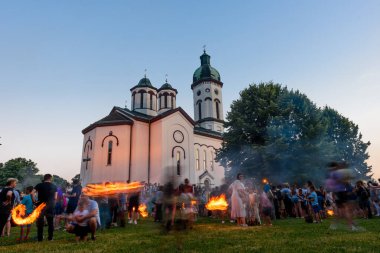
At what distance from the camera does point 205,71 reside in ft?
176

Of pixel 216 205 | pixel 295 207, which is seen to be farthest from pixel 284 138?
pixel 216 205

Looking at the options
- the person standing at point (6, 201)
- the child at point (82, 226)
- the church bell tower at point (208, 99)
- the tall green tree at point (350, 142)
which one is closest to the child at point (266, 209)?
the child at point (82, 226)

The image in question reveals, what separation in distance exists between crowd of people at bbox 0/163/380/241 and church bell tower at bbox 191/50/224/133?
29967mm

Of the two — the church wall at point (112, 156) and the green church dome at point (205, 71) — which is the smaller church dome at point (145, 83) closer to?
the green church dome at point (205, 71)

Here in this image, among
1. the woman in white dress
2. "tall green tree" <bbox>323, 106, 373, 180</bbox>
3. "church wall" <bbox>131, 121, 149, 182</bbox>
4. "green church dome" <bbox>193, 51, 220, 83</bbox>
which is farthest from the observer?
"green church dome" <bbox>193, 51, 220, 83</bbox>

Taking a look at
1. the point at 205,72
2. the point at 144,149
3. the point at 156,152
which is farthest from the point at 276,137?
the point at 205,72

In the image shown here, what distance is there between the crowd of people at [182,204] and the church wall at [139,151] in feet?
48.0

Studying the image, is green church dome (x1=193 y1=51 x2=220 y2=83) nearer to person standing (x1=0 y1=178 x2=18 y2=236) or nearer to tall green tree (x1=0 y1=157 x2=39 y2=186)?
person standing (x1=0 y1=178 x2=18 y2=236)

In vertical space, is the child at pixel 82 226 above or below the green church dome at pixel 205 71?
below

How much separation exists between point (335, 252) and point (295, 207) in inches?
425

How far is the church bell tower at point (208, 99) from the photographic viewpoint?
1954 inches

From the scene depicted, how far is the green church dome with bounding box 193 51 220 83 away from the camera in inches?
2086

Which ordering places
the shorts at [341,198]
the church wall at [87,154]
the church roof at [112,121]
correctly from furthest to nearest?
the church roof at [112,121]
the church wall at [87,154]
the shorts at [341,198]

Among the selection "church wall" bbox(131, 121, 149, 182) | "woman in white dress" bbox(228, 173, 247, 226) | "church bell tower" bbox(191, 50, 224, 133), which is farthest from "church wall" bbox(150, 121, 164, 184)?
"woman in white dress" bbox(228, 173, 247, 226)
